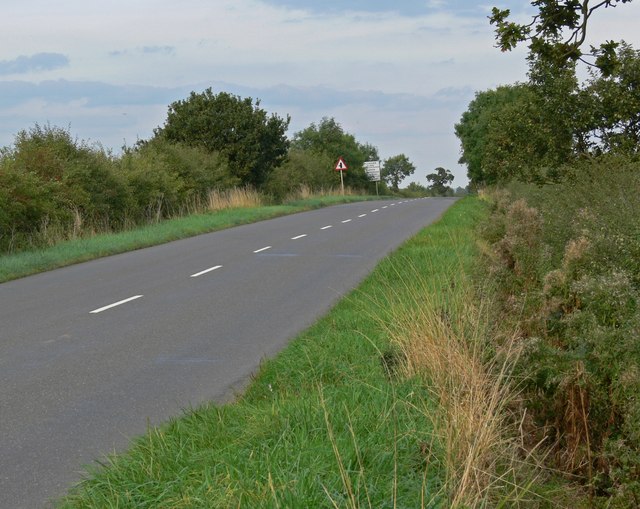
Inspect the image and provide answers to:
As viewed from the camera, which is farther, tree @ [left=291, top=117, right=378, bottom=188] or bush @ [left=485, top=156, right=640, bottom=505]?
tree @ [left=291, top=117, right=378, bottom=188]

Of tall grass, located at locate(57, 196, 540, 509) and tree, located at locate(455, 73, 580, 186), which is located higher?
tree, located at locate(455, 73, 580, 186)

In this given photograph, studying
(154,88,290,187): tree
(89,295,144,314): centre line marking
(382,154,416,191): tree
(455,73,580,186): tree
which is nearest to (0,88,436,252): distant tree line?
(154,88,290,187): tree

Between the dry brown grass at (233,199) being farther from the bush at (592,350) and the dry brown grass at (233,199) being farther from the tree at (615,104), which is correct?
the bush at (592,350)

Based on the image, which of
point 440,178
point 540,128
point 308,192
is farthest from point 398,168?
point 540,128

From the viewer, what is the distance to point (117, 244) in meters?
22.8

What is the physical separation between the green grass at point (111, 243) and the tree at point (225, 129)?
1247 centimetres

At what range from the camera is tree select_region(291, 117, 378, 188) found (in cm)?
9050

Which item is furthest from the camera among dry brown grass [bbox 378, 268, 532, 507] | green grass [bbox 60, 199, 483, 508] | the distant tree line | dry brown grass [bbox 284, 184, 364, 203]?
dry brown grass [bbox 284, 184, 364, 203]

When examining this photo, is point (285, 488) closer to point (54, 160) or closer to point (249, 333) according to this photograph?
point (249, 333)

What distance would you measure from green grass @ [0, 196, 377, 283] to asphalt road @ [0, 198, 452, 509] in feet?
2.32

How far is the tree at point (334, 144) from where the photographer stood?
9050 centimetres

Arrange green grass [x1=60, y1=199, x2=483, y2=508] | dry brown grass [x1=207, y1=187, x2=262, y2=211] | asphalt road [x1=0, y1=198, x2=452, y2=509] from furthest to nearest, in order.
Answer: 1. dry brown grass [x1=207, y1=187, x2=262, y2=211]
2. asphalt road [x1=0, y1=198, x2=452, y2=509]
3. green grass [x1=60, y1=199, x2=483, y2=508]

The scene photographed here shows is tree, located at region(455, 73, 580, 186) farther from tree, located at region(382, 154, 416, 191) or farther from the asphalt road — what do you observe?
tree, located at region(382, 154, 416, 191)

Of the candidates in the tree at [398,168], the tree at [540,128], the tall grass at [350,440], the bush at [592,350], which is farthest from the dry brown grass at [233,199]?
the tree at [398,168]
